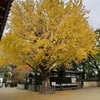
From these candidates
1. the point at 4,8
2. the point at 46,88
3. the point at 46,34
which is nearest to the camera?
the point at 4,8

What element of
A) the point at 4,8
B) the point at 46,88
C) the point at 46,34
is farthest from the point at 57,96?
the point at 4,8

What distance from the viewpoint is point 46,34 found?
58.2 ft

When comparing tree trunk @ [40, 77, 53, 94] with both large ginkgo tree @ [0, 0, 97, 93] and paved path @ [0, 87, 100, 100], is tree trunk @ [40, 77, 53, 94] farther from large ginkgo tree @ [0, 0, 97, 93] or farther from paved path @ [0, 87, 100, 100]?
large ginkgo tree @ [0, 0, 97, 93]

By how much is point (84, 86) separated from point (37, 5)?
16314 mm

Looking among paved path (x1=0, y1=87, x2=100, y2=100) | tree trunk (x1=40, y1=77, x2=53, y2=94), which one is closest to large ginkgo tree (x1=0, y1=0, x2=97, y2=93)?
tree trunk (x1=40, y1=77, x2=53, y2=94)

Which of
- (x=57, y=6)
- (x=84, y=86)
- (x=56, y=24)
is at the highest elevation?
(x=57, y=6)

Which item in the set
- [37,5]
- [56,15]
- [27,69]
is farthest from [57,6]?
[27,69]

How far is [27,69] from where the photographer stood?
1483 inches

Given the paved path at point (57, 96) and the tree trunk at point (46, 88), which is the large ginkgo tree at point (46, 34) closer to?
the tree trunk at point (46, 88)

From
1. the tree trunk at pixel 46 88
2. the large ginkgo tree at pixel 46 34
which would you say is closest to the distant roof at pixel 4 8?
the large ginkgo tree at pixel 46 34

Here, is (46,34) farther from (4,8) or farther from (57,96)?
(4,8)

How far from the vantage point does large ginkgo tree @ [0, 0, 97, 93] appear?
682 inches

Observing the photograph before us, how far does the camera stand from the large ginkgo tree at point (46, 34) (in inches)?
682

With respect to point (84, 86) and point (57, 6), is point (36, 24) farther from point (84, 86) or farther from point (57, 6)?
point (84, 86)
